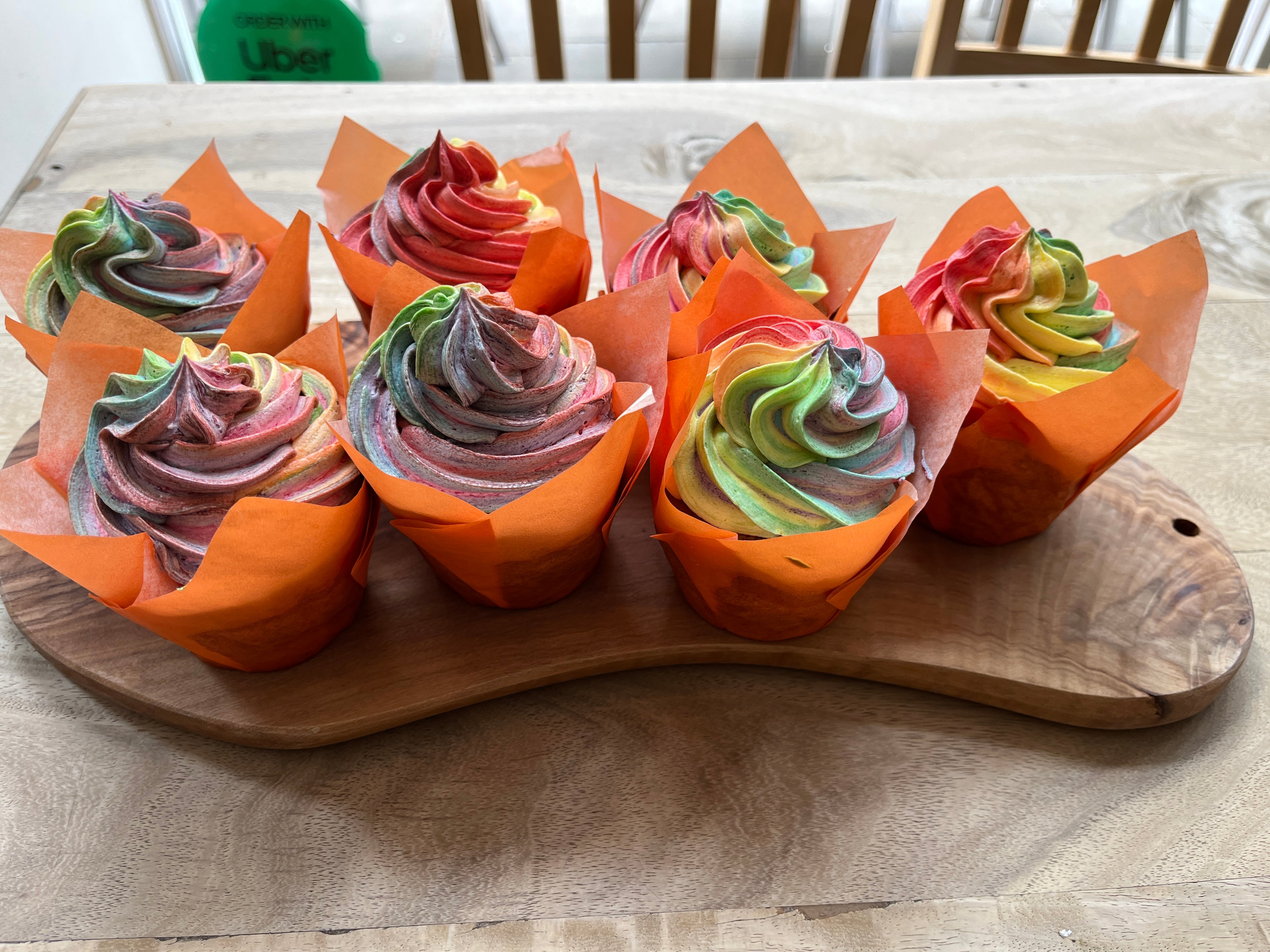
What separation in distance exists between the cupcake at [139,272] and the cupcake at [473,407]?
439mm

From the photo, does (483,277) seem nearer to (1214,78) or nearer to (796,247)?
(796,247)

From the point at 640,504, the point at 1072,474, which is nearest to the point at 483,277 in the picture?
the point at 640,504

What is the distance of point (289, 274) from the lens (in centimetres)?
144

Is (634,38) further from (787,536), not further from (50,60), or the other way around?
(787,536)

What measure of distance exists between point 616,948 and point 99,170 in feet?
7.24

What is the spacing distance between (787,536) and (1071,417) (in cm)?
42

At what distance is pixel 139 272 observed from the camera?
146 centimetres

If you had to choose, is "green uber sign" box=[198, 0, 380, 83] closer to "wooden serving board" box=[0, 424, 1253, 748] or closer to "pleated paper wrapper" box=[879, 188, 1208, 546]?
"wooden serving board" box=[0, 424, 1253, 748]

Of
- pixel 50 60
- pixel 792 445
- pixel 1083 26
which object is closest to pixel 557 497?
pixel 792 445

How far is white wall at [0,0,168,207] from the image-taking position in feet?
10.9

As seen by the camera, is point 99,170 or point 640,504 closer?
point 640,504

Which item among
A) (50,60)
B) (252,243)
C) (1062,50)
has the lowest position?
(50,60)

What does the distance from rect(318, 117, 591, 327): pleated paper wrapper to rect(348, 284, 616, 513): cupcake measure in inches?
11.6

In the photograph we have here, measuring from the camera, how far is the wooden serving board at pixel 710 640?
1.23 metres
